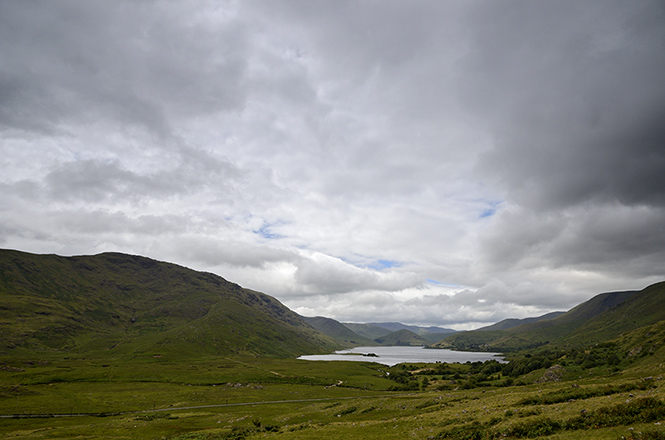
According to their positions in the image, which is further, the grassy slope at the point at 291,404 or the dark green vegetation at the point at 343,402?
the grassy slope at the point at 291,404

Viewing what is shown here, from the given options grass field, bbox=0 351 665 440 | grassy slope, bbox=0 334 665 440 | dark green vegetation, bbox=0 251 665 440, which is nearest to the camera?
grass field, bbox=0 351 665 440

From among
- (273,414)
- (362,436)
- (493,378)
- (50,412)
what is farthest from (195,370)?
(362,436)

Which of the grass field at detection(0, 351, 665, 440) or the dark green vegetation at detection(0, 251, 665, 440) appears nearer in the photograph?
the grass field at detection(0, 351, 665, 440)

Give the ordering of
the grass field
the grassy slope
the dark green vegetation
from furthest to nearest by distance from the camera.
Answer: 1. the grassy slope
2. the dark green vegetation
3. the grass field

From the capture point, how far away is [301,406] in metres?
97.1

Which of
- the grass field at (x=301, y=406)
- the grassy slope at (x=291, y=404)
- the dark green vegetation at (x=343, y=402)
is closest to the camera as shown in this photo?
the grass field at (x=301, y=406)

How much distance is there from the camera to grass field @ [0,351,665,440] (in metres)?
31.6

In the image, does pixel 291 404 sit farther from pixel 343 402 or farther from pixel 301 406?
pixel 343 402

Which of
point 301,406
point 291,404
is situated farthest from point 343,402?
point 291,404

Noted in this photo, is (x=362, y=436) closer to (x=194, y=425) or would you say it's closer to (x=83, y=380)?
(x=194, y=425)

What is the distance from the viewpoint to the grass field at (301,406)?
31562 mm

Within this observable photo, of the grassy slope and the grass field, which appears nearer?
the grass field

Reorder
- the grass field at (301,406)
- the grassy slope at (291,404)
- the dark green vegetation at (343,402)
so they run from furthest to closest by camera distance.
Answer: the grassy slope at (291,404), the dark green vegetation at (343,402), the grass field at (301,406)

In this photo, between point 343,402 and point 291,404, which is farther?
point 291,404
